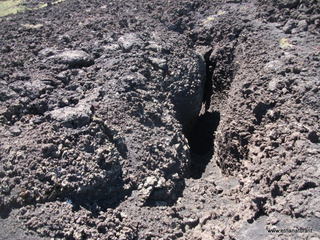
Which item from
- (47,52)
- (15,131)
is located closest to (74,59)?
(47,52)

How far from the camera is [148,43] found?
22.7 ft

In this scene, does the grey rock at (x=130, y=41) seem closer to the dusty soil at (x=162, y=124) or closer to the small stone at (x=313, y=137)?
the dusty soil at (x=162, y=124)

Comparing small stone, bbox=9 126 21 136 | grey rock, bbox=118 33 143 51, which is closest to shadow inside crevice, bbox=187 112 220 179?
grey rock, bbox=118 33 143 51

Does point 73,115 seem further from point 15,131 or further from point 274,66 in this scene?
point 274,66

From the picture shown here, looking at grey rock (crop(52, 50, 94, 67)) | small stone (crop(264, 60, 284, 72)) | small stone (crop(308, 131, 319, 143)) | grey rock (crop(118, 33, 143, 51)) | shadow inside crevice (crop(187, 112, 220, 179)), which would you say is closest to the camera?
small stone (crop(308, 131, 319, 143))

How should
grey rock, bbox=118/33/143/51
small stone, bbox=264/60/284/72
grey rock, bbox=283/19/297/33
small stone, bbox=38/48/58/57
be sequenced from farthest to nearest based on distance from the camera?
grey rock, bbox=283/19/297/33 < grey rock, bbox=118/33/143/51 < small stone, bbox=38/48/58/57 < small stone, bbox=264/60/284/72

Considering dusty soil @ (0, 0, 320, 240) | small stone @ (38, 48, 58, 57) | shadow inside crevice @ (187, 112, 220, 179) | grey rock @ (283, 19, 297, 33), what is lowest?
shadow inside crevice @ (187, 112, 220, 179)

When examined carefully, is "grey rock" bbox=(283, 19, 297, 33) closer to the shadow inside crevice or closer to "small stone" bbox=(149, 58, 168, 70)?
the shadow inside crevice

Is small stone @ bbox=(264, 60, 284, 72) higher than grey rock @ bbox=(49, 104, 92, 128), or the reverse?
grey rock @ bbox=(49, 104, 92, 128)

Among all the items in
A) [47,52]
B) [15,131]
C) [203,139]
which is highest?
[47,52]

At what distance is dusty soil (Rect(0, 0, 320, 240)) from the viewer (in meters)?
4.27

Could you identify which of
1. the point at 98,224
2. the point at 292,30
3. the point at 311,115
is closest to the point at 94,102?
the point at 98,224

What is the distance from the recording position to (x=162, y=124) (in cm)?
568

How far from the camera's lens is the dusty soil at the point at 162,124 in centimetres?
427
